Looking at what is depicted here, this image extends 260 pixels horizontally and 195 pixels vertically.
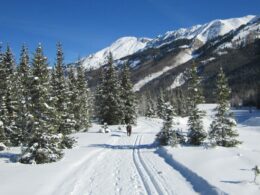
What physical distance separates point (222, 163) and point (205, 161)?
116cm

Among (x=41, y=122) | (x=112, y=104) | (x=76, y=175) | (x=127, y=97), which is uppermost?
(x=127, y=97)

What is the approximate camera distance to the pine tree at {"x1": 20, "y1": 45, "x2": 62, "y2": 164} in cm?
2594

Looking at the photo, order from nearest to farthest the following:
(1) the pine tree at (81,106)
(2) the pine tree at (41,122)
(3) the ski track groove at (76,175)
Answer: (3) the ski track groove at (76,175)
(2) the pine tree at (41,122)
(1) the pine tree at (81,106)

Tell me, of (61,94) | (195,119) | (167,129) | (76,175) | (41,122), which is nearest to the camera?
(76,175)

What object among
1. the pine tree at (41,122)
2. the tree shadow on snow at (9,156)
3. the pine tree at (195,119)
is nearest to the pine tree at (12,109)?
the tree shadow on snow at (9,156)

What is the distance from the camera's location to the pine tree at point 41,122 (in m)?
25.9

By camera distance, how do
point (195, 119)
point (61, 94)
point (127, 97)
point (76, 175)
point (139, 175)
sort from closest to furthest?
point (139, 175), point (76, 175), point (195, 119), point (61, 94), point (127, 97)

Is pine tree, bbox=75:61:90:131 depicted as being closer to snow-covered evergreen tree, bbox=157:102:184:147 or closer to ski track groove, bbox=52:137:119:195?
snow-covered evergreen tree, bbox=157:102:184:147

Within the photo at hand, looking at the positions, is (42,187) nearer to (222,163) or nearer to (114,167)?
(114,167)

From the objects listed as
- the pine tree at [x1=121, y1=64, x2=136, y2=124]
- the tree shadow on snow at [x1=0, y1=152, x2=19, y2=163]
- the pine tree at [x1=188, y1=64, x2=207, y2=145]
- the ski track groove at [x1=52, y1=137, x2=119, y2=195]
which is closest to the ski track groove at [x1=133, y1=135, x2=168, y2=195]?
the ski track groove at [x1=52, y1=137, x2=119, y2=195]

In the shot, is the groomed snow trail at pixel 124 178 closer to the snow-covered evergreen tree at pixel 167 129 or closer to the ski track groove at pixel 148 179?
the ski track groove at pixel 148 179

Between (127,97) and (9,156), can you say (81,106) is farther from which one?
(9,156)

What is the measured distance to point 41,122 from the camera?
26531mm

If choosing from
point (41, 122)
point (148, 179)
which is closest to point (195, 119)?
point (41, 122)
